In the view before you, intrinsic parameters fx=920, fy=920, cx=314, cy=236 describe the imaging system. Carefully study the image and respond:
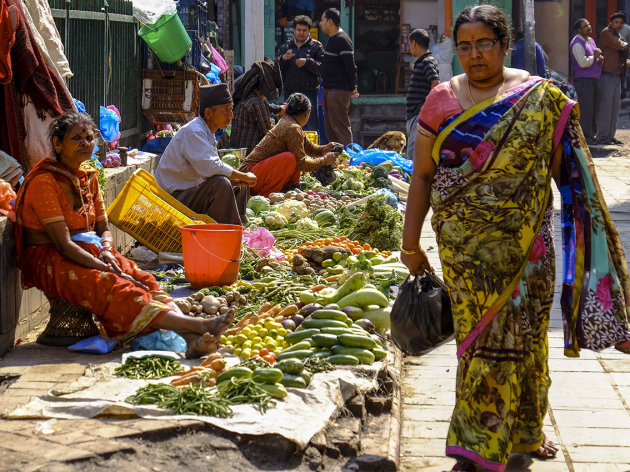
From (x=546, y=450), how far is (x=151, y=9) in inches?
352

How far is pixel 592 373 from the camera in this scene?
18.1 feet

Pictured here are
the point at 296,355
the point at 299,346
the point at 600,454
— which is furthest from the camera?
the point at 299,346

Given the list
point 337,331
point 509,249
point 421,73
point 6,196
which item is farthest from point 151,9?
point 509,249

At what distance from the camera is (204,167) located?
7.68m

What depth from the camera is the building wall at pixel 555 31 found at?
2006 centimetres

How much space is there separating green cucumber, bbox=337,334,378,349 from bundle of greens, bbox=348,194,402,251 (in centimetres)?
315

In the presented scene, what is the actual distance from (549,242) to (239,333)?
2.15 m

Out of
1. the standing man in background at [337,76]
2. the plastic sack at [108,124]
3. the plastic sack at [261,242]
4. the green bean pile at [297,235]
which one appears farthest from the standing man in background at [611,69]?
the plastic sack at [261,242]

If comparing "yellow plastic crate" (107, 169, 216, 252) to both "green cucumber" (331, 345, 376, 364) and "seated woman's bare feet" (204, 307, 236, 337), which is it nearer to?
"seated woman's bare feet" (204, 307, 236, 337)

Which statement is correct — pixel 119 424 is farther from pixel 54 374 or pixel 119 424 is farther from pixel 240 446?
pixel 54 374

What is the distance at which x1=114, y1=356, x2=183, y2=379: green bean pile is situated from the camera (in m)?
4.64

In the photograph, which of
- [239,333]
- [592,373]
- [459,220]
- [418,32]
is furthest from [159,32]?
[459,220]

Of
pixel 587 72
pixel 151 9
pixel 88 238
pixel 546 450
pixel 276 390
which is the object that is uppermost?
pixel 151 9

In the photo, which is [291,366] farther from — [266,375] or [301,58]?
[301,58]
